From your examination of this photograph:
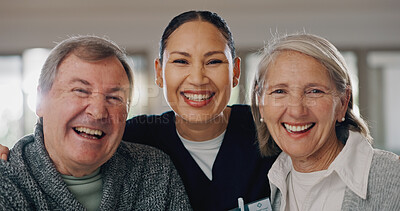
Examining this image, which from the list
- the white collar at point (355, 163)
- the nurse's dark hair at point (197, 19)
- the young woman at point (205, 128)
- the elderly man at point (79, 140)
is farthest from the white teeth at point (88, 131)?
the white collar at point (355, 163)

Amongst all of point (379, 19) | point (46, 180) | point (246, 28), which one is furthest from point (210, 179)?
point (379, 19)

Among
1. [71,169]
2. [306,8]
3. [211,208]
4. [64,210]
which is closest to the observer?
[64,210]

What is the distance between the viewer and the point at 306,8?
20.9ft

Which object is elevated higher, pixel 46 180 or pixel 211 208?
pixel 46 180

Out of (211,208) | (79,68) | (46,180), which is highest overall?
(79,68)

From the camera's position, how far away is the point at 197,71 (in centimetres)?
170

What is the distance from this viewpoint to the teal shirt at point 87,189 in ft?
4.73

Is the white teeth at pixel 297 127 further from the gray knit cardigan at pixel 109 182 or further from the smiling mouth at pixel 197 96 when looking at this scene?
the gray knit cardigan at pixel 109 182

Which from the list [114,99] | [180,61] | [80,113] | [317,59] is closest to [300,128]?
[317,59]

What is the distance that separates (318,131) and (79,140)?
2.91ft

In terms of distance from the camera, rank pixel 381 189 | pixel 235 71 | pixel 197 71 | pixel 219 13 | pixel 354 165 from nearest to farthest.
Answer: pixel 381 189, pixel 354 165, pixel 197 71, pixel 235 71, pixel 219 13

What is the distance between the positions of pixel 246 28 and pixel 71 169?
5.43 metres

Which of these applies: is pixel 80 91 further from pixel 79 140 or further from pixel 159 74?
pixel 159 74

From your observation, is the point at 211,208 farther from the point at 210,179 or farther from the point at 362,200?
the point at 362,200
